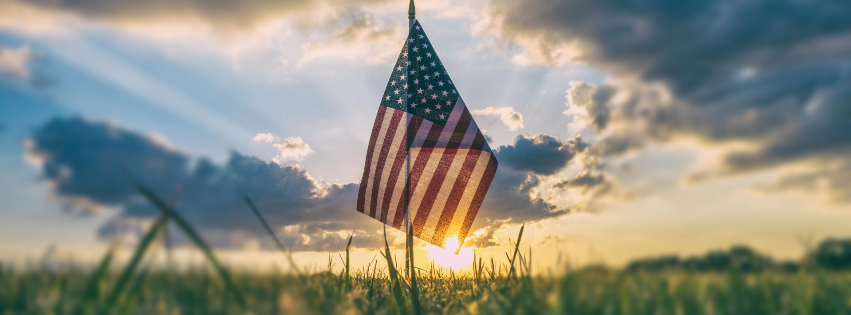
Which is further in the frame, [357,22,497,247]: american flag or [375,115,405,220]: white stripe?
[375,115,405,220]: white stripe

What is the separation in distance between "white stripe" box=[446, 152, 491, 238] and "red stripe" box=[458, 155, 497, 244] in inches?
1.8

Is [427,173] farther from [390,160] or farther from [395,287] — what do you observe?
[395,287]

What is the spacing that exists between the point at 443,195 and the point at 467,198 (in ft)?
1.31

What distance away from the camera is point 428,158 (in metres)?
8.96

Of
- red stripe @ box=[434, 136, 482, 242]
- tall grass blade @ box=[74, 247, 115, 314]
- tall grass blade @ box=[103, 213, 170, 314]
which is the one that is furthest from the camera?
red stripe @ box=[434, 136, 482, 242]

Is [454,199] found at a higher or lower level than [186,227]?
higher

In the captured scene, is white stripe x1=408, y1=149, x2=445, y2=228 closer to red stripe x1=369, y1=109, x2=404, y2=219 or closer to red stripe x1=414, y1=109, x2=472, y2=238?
red stripe x1=414, y1=109, x2=472, y2=238

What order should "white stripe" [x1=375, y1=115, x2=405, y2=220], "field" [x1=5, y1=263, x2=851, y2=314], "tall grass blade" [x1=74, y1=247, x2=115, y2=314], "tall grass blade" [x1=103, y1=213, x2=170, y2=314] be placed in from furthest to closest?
"white stripe" [x1=375, y1=115, x2=405, y2=220]
"field" [x1=5, y1=263, x2=851, y2=314]
"tall grass blade" [x1=74, y1=247, x2=115, y2=314]
"tall grass blade" [x1=103, y1=213, x2=170, y2=314]

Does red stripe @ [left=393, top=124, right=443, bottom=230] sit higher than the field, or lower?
higher

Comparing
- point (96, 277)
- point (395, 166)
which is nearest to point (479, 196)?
point (395, 166)

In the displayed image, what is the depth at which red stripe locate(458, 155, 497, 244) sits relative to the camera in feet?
29.2

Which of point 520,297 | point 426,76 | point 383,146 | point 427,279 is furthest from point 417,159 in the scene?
point 520,297

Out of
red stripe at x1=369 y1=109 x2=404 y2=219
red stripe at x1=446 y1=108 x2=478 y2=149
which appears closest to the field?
red stripe at x1=446 y1=108 x2=478 y2=149

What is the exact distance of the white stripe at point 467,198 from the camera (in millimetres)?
8891
